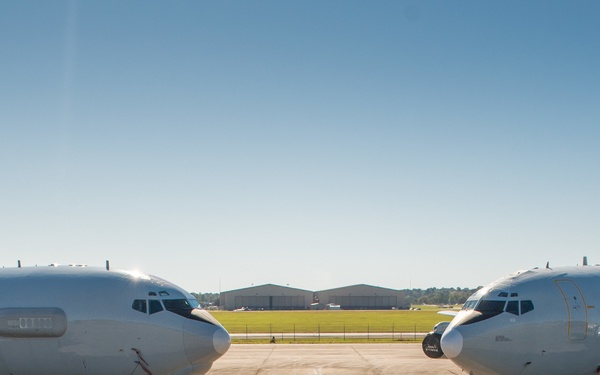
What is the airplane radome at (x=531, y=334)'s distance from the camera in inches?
885

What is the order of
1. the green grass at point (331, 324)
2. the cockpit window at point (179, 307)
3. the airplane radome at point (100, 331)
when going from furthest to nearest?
the green grass at point (331, 324)
the cockpit window at point (179, 307)
the airplane radome at point (100, 331)

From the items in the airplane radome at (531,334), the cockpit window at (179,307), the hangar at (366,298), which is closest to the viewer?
the airplane radome at (531,334)

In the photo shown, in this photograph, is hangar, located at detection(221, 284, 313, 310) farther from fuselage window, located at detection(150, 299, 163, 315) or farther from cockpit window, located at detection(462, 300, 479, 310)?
fuselage window, located at detection(150, 299, 163, 315)

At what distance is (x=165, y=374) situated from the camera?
77.0 feet

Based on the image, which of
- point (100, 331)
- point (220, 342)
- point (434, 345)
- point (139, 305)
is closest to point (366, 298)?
point (434, 345)

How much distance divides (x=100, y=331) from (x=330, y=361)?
2051 cm

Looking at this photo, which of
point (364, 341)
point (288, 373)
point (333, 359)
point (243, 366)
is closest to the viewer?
point (288, 373)

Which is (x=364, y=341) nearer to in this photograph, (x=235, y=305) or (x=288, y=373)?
(x=288, y=373)

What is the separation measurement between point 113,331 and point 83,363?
1.61 metres

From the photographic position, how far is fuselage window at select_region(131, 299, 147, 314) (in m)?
23.0

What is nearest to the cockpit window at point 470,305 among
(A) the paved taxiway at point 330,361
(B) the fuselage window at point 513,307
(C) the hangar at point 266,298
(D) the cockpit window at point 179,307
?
(B) the fuselage window at point 513,307

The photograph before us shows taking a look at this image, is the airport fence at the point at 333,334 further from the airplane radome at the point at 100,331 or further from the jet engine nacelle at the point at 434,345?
the airplane radome at the point at 100,331

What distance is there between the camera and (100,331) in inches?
890

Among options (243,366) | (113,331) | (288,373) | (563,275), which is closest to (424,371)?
(288,373)
